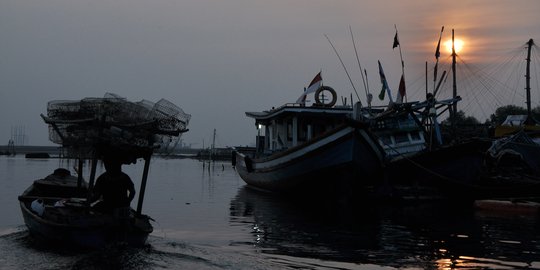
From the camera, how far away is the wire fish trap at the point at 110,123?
513 inches

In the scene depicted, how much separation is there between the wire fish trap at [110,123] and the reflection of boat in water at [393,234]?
3.77 metres

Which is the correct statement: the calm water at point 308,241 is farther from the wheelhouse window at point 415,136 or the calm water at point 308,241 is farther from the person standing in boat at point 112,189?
the wheelhouse window at point 415,136

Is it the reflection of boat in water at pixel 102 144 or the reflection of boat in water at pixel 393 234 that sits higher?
the reflection of boat in water at pixel 102 144

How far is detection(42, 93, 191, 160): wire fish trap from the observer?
13.0m

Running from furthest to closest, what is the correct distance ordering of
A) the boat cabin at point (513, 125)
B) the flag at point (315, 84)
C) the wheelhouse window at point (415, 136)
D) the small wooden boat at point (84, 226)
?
1. the boat cabin at point (513, 125)
2. the flag at point (315, 84)
3. the wheelhouse window at point (415, 136)
4. the small wooden boat at point (84, 226)

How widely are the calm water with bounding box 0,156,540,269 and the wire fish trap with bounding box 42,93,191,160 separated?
232cm

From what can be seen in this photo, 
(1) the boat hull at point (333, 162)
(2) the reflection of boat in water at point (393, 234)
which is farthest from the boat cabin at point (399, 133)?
(2) the reflection of boat in water at point (393, 234)

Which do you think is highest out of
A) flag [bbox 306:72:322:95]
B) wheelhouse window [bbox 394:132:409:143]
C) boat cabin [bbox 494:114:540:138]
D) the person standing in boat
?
flag [bbox 306:72:322:95]

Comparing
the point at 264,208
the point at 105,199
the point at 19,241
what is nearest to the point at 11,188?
the point at 264,208

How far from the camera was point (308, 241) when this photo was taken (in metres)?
15.5

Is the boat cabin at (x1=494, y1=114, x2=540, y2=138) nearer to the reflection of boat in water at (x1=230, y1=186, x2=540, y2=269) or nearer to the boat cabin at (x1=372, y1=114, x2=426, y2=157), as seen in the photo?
the boat cabin at (x1=372, y1=114, x2=426, y2=157)

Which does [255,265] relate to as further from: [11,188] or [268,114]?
[11,188]

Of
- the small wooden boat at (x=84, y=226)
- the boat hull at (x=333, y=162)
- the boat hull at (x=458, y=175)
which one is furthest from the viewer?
the boat hull at (x=458, y=175)

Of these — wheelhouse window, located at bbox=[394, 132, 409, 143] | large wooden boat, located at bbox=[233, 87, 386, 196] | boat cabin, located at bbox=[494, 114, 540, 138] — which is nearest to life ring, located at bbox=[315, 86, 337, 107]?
large wooden boat, located at bbox=[233, 87, 386, 196]
